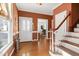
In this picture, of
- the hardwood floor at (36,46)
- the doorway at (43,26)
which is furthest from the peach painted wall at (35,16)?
the hardwood floor at (36,46)

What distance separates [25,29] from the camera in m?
1.91

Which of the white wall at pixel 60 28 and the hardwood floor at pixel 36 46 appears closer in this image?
the hardwood floor at pixel 36 46

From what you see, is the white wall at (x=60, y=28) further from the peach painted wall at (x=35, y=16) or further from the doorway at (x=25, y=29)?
the doorway at (x=25, y=29)

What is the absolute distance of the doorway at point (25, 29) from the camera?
1854mm

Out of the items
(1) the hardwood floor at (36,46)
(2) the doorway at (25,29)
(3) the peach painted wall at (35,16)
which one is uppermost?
(3) the peach painted wall at (35,16)

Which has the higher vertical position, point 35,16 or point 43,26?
point 35,16

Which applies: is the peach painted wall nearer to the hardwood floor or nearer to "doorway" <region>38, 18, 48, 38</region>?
"doorway" <region>38, 18, 48, 38</region>

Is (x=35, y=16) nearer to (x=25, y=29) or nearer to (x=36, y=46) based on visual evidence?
(x=25, y=29)

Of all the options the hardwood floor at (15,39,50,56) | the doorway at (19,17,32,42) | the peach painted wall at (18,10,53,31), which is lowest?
the hardwood floor at (15,39,50,56)

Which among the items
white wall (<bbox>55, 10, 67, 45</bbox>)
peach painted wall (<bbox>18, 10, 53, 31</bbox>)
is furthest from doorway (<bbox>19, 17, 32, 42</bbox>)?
white wall (<bbox>55, 10, 67, 45</bbox>)

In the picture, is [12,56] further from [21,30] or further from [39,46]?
[39,46]

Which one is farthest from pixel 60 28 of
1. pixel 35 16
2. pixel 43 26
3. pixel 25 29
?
pixel 25 29

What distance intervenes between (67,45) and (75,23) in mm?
711

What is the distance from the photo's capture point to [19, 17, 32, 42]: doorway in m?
1.85
